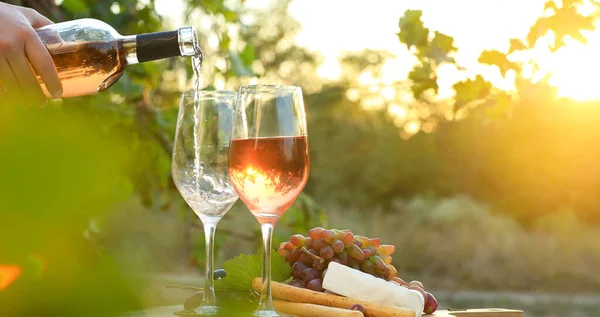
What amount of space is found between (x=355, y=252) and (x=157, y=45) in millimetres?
548

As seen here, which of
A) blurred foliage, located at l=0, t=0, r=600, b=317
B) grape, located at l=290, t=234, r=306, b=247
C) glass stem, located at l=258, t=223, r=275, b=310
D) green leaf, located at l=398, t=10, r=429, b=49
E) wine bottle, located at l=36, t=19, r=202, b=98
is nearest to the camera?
glass stem, located at l=258, t=223, r=275, b=310

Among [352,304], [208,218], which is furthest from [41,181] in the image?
[208,218]

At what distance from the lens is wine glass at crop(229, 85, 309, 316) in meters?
1.16

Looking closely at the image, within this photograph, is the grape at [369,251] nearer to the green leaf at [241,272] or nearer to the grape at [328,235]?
the grape at [328,235]

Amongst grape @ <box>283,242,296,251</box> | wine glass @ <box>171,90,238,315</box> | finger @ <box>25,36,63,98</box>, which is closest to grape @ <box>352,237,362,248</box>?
Answer: grape @ <box>283,242,296,251</box>

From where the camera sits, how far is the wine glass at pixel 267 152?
3.81 ft

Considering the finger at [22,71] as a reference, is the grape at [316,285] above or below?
below

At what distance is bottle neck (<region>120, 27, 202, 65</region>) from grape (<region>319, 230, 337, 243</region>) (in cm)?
41

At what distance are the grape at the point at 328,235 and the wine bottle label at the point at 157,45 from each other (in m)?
0.43

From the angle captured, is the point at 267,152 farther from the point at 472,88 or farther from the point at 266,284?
the point at 472,88

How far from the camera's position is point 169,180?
3447 mm

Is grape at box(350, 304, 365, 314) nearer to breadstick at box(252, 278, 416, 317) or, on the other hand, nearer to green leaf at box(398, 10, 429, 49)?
breadstick at box(252, 278, 416, 317)

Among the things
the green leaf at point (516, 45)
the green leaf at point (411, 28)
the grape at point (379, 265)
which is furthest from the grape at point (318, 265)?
the green leaf at point (516, 45)

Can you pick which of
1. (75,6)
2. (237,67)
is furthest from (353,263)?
(237,67)
